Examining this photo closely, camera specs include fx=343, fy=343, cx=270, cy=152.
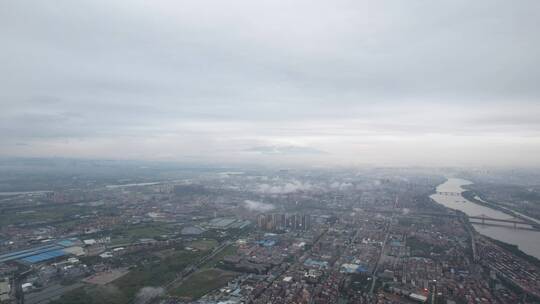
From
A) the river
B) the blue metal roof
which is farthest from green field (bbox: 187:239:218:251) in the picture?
the river

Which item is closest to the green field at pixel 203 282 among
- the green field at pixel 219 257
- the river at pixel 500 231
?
the green field at pixel 219 257

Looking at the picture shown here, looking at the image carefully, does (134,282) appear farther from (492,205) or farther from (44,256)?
(492,205)

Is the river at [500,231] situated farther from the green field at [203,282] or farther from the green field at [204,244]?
the green field at [204,244]

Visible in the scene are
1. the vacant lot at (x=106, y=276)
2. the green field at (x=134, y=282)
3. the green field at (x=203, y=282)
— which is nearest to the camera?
the green field at (x=134, y=282)

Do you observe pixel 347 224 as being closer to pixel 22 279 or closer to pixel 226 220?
pixel 226 220

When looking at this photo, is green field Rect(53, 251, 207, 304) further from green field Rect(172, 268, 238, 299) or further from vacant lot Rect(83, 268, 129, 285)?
green field Rect(172, 268, 238, 299)

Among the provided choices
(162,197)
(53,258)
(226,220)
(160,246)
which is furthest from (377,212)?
(53,258)

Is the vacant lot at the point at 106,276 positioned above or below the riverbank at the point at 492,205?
above

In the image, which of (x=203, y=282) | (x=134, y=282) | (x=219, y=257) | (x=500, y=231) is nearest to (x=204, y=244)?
(x=219, y=257)
